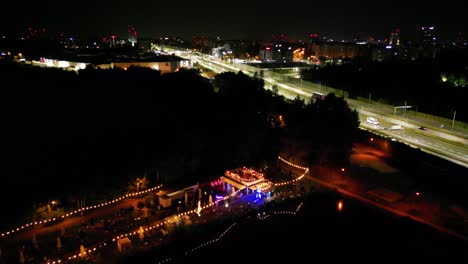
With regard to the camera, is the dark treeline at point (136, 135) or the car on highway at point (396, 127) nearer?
the dark treeline at point (136, 135)

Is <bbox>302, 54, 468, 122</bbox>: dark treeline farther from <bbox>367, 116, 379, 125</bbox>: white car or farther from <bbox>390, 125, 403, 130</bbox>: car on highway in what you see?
<bbox>367, 116, 379, 125</bbox>: white car

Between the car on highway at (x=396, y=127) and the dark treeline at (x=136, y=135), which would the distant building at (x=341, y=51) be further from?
the dark treeline at (x=136, y=135)

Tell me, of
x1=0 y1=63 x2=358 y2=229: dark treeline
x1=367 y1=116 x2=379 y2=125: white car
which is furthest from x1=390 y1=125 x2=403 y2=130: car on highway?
x1=0 y1=63 x2=358 y2=229: dark treeline

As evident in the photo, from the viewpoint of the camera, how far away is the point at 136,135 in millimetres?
11656

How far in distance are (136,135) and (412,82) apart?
917 inches

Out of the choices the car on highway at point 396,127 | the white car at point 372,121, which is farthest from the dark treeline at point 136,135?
the white car at point 372,121

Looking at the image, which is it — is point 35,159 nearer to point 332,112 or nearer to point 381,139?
point 332,112

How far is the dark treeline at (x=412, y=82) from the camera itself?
24234 mm

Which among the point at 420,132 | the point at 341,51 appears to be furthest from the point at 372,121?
the point at 341,51

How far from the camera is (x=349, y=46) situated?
75875 mm

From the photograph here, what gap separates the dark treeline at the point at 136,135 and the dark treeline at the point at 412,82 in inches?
473

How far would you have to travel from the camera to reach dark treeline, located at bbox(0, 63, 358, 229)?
9914mm

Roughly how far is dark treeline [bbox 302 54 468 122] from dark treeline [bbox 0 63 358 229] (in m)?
12.0

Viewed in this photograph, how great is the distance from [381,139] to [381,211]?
624cm
